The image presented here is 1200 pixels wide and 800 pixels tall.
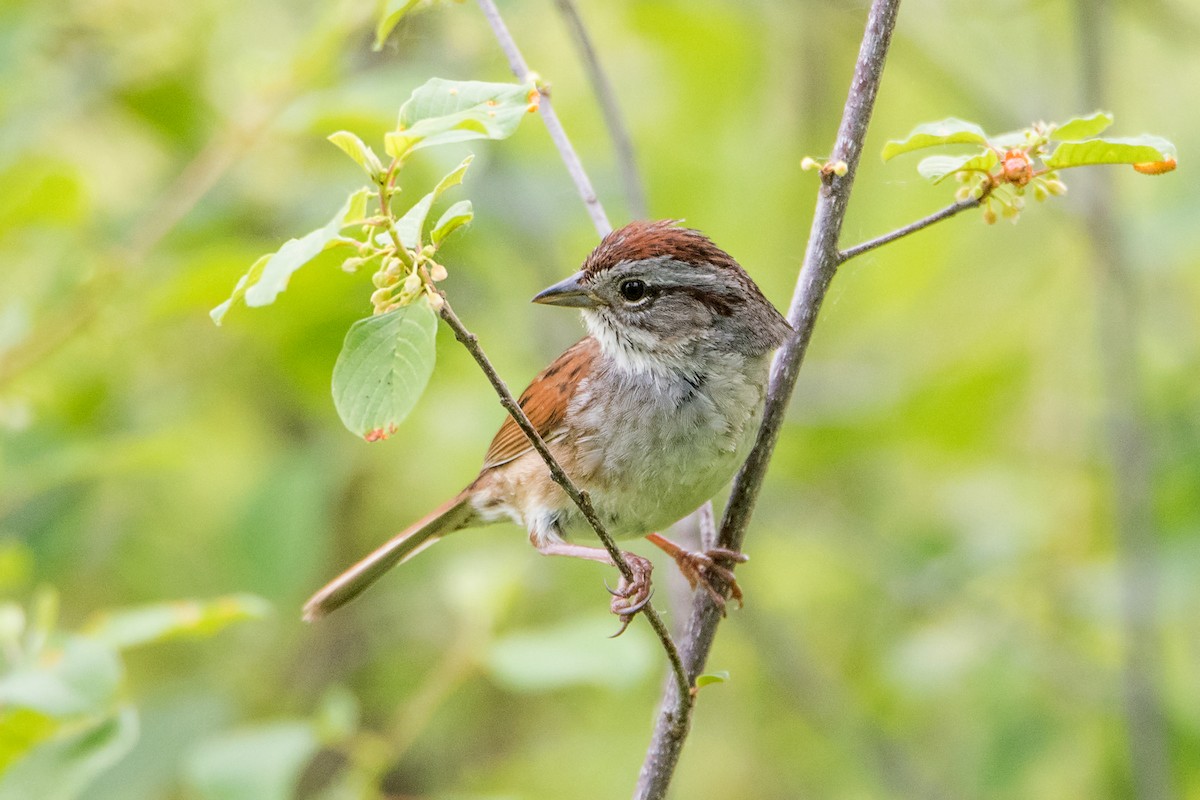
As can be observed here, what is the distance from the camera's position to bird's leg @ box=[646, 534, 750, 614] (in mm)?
2954

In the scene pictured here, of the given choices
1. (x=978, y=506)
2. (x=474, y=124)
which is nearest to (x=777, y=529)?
(x=978, y=506)

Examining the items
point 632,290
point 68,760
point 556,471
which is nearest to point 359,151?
point 556,471

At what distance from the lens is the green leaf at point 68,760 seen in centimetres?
283

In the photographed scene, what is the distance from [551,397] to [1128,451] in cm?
216

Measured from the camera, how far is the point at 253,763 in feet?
11.2

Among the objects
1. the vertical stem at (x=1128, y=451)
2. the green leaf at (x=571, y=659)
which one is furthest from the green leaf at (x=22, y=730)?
the vertical stem at (x=1128, y=451)

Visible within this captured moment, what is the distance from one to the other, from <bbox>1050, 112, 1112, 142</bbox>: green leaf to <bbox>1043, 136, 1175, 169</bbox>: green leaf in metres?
0.04

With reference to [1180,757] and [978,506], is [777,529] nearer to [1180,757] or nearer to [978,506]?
[978,506]

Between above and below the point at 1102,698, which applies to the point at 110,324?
above

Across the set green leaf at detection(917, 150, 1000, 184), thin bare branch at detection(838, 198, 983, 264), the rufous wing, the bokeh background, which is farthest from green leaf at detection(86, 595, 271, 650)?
green leaf at detection(917, 150, 1000, 184)

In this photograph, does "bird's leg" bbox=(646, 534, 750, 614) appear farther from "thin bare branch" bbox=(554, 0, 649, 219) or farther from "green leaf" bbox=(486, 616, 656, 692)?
"thin bare branch" bbox=(554, 0, 649, 219)

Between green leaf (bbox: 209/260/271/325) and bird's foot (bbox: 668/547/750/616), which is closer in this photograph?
green leaf (bbox: 209/260/271/325)

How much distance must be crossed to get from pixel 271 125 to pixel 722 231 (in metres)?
2.49

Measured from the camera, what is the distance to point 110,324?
13.2 ft
